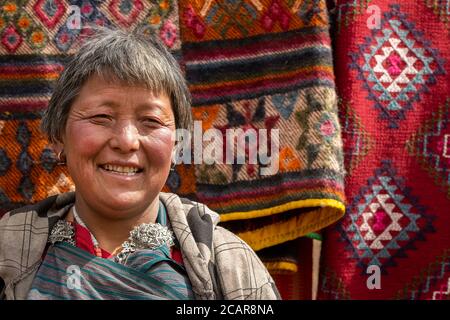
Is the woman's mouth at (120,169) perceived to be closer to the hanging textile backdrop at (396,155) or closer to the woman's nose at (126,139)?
the woman's nose at (126,139)

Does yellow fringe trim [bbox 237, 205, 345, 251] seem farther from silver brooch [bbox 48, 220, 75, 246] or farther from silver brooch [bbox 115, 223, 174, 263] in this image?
silver brooch [bbox 48, 220, 75, 246]

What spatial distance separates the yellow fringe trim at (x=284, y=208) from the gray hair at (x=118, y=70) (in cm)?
48

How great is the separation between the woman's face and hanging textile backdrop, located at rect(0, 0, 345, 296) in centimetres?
52

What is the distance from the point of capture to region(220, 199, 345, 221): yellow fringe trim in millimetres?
2037

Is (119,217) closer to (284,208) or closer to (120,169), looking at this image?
(120,169)

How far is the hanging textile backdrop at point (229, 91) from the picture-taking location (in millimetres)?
2090

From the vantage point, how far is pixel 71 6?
2.13m

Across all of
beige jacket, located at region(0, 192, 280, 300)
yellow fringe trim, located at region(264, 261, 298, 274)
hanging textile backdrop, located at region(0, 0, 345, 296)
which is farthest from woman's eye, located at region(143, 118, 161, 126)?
yellow fringe trim, located at region(264, 261, 298, 274)

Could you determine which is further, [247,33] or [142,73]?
[247,33]

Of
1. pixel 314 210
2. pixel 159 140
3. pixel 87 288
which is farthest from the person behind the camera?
pixel 314 210
